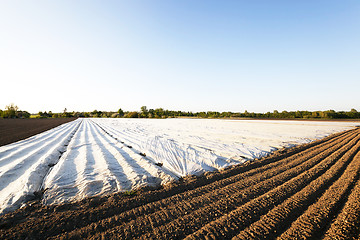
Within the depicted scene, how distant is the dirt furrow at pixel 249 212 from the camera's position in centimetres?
179

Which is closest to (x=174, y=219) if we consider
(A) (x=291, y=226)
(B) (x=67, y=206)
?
(A) (x=291, y=226)

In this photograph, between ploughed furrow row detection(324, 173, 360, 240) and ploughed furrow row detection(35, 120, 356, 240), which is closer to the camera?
ploughed furrow row detection(324, 173, 360, 240)

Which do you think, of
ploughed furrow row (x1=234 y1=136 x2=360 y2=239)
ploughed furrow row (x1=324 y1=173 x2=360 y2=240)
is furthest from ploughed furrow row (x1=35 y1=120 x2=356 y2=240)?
ploughed furrow row (x1=324 y1=173 x2=360 y2=240)

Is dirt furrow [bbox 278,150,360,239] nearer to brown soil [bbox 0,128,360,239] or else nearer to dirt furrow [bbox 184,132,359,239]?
brown soil [bbox 0,128,360,239]

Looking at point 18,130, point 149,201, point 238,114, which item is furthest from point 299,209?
point 238,114

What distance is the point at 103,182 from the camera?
10.2 feet

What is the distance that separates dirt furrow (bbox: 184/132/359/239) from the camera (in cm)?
179

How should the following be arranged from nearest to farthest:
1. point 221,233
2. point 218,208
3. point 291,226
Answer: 1. point 221,233
2. point 291,226
3. point 218,208

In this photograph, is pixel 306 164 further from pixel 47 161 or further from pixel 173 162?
pixel 47 161

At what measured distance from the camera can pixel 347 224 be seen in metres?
1.91

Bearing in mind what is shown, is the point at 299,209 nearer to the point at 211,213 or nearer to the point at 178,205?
the point at 211,213

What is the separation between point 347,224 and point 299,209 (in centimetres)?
50

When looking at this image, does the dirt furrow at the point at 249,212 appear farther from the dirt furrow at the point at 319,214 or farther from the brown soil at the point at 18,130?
the brown soil at the point at 18,130

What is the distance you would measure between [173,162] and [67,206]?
8.89ft
